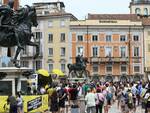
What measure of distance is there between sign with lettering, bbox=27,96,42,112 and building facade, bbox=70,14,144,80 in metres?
71.1

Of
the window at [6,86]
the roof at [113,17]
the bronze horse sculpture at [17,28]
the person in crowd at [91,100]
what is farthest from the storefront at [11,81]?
the roof at [113,17]

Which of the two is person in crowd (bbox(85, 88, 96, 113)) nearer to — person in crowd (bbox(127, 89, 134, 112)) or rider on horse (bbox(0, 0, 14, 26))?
person in crowd (bbox(127, 89, 134, 112))

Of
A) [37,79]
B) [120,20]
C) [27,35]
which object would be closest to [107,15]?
[120,20]

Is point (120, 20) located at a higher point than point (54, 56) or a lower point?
higher

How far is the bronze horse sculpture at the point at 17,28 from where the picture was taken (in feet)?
82.9

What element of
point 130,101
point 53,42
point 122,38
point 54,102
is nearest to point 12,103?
point 54,102

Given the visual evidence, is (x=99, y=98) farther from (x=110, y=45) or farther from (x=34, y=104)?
(x=110, y=45)

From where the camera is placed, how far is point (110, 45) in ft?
316

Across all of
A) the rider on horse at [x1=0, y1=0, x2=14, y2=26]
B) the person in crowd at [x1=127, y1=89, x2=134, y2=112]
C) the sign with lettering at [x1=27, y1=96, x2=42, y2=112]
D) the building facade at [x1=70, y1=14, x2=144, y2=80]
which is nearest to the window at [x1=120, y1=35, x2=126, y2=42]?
the building facade at [x1=70, y1=14, x2=144, y2=80]

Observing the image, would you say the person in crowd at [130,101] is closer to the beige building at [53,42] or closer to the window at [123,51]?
the beige building at [53,42]

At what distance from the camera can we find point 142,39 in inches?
3824

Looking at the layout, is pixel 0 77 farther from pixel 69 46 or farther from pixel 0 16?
pixel 69 46

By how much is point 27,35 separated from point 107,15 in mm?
82471

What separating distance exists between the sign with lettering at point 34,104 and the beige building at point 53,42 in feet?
232
